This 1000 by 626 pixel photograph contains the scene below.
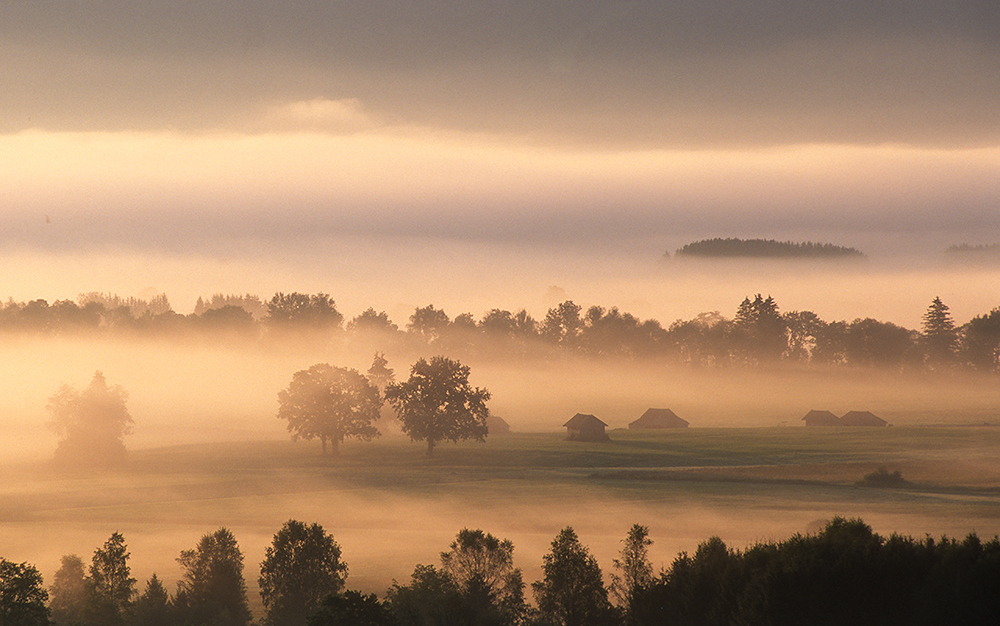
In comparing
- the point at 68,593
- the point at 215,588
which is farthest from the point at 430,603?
the point at 68,593

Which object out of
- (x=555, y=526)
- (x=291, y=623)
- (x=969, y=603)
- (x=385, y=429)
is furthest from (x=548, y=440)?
(x=969, y=603)

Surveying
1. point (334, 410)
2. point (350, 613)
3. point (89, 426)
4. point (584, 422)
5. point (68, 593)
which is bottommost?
point (68, 593)

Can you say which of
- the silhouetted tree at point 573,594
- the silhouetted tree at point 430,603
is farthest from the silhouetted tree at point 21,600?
the silhouetted tree at point 573,594

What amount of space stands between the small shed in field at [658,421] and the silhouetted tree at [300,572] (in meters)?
112

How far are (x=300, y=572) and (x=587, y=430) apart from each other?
88.4m

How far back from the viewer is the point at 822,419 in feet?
513

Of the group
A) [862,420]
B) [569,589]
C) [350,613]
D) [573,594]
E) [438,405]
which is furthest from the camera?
[862,420]

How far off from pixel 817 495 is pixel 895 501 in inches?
261

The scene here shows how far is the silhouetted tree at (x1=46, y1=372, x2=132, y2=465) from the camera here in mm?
120688

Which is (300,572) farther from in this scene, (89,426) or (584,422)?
(584,422)

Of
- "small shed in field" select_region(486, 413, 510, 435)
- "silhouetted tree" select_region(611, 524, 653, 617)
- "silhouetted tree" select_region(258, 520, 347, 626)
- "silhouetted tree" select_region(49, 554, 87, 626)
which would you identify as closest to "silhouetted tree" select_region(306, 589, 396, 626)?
"silhouetted tree" select_region(258, 520, 347, 626)

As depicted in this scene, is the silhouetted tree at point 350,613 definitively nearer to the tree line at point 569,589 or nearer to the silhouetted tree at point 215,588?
the tree line at point 569,589

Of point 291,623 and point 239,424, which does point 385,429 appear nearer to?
point 239,424

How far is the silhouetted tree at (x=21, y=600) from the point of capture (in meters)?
43.6
